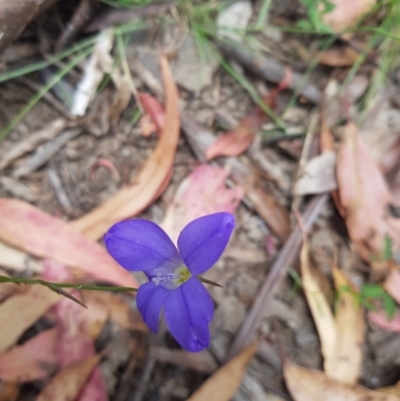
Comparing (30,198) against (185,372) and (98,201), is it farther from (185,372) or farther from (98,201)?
(185,372)

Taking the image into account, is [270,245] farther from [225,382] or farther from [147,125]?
[147,125]

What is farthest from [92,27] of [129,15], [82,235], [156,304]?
[156,304]

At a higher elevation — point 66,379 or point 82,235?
point 82,235

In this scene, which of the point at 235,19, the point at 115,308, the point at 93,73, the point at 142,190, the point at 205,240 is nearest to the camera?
the point at 205,240

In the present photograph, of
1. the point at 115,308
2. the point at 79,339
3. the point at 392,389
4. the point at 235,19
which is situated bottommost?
the point at 79,339

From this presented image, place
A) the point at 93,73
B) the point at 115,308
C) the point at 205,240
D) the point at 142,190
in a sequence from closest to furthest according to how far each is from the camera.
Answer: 1. the point at 205,240
2. the point at 115,308
3. the point at 142,190
4. the point at 93,73

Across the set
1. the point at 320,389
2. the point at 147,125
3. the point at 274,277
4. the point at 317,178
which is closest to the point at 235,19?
the point at 147,125
